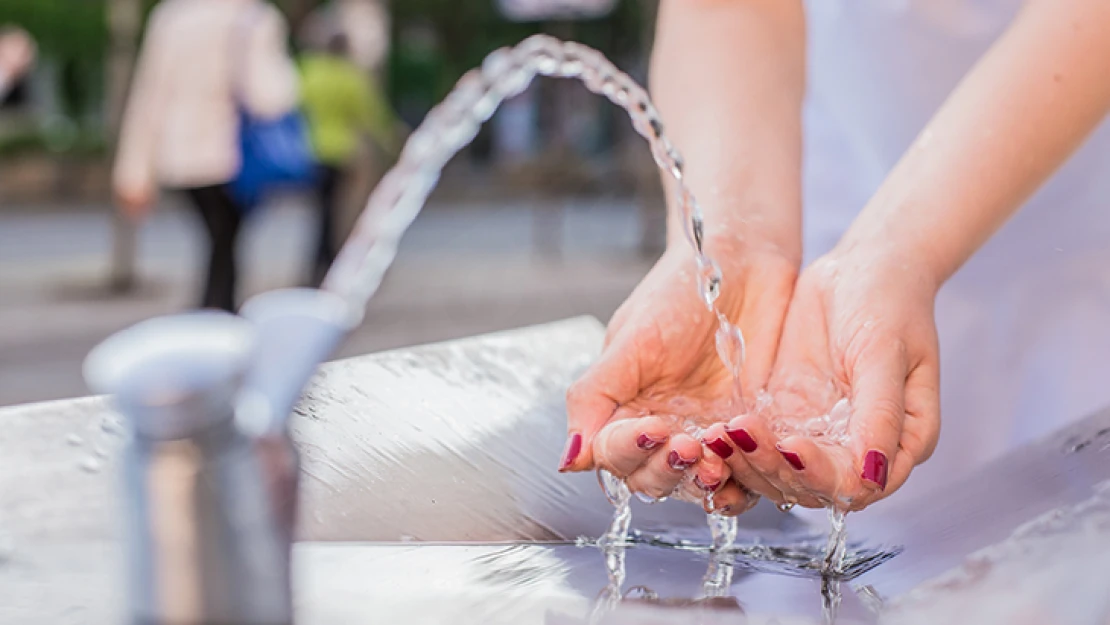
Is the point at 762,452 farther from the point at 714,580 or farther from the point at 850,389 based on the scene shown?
the point at 850,389

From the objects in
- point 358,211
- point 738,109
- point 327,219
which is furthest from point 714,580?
point 358,211

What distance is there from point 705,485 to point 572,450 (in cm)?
15

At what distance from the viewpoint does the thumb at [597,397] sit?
108cm

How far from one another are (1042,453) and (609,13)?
20699 mm

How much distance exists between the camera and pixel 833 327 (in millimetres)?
1175

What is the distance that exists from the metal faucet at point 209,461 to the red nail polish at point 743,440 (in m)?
0.44

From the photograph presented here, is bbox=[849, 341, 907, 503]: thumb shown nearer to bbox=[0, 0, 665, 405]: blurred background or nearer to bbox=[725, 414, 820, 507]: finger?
bbox=[725, 414, 820, 507]: finger

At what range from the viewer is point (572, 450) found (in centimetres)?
108

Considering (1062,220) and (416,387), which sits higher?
(1062,220)

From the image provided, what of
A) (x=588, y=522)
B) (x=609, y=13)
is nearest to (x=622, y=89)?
(x=588, y=522)

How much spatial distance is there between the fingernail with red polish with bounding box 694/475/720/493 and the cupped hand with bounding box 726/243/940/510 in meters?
0.02

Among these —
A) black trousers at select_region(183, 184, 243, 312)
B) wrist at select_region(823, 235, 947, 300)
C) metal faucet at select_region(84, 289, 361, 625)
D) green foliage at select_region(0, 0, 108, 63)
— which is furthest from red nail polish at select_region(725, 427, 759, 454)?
green foliage at select_region(0, 0, 108, 63)

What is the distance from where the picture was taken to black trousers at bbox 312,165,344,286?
6363mm

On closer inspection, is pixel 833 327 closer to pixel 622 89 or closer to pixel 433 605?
pixel 622 89
